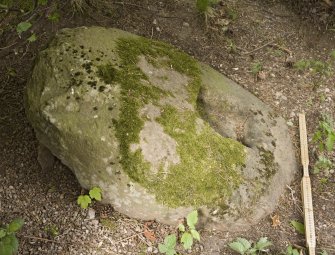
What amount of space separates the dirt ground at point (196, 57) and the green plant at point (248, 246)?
0.11 m

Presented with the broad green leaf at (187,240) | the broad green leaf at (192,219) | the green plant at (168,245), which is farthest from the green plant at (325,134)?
the green plant at (168,245)

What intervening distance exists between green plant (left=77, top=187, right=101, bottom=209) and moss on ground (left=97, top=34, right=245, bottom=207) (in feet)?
1.03

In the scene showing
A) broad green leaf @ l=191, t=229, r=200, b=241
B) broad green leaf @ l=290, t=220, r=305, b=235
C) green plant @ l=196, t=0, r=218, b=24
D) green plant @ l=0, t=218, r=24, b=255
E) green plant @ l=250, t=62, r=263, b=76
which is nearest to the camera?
green plant @ l=0, t=218, r=24, b=255

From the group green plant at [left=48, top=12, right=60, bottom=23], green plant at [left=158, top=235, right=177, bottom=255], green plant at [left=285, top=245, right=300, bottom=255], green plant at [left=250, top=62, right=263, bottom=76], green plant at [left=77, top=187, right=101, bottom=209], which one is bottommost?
green plant at [left=285, top=245, right=300, bottom=255]

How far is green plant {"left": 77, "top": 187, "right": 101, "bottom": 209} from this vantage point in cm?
317

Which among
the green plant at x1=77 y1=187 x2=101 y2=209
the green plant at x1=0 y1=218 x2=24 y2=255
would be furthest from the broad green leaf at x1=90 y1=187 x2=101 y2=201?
the green plant at x1=0 y1=218 x2=24 y2=255

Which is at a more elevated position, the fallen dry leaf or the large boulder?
the large boulder

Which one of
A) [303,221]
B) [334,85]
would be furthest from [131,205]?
[334,85]

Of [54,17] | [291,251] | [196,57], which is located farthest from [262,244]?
[54,17]

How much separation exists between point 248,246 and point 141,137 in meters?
1.27

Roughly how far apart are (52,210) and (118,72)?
1291 mm

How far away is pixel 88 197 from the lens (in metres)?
3.21

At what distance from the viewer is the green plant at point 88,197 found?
10.4 ft

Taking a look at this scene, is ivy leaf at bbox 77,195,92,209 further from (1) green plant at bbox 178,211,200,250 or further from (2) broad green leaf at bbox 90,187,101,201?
(1) green plant at bbox 178,211,200,250
